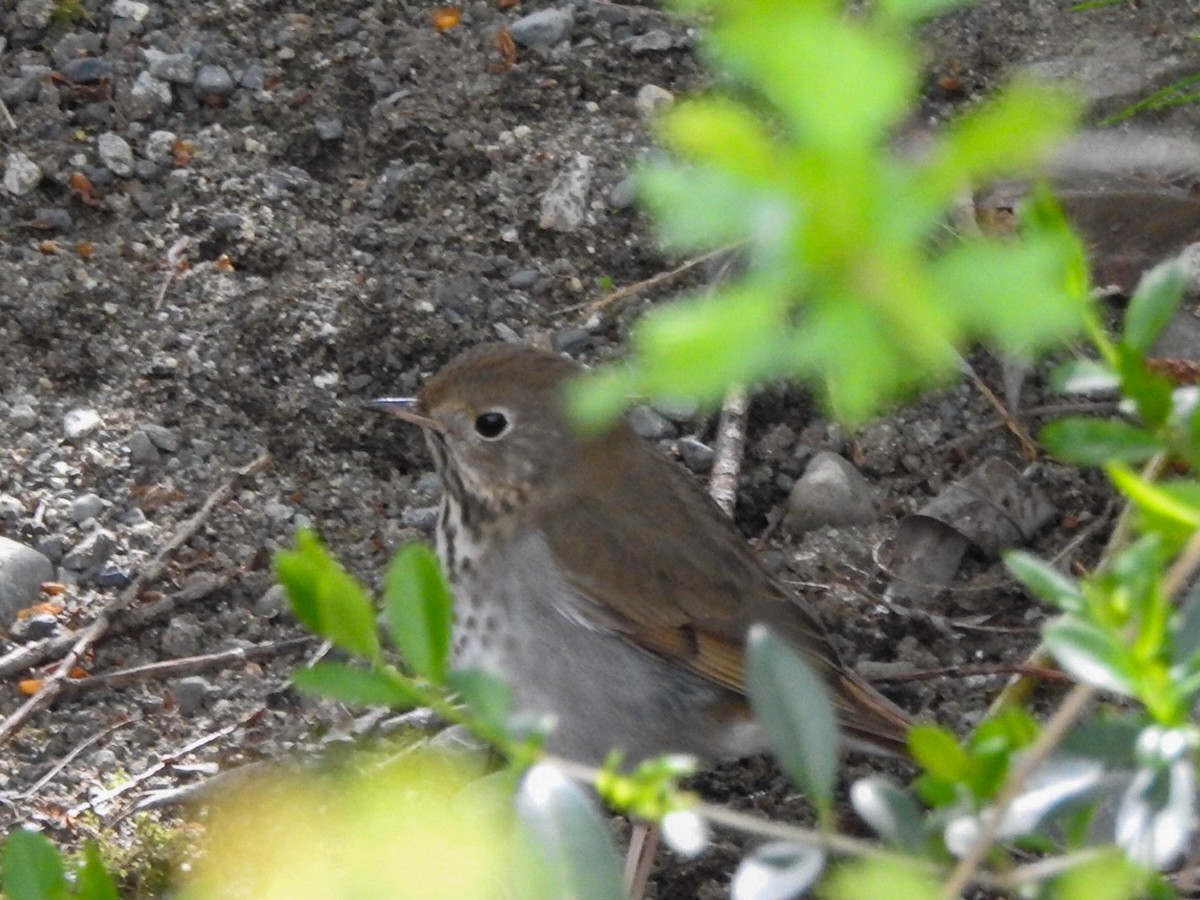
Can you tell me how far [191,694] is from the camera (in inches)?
135

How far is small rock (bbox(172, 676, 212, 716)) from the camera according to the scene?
3.43 m

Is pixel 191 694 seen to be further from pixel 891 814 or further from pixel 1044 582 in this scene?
pixel 1044 582

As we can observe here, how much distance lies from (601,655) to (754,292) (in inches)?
95.6

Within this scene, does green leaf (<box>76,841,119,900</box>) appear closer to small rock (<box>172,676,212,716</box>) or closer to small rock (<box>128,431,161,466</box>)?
small rock (<box>172,676,212,716</box>)

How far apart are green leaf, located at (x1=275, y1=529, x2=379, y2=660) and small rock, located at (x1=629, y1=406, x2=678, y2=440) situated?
8.10ft

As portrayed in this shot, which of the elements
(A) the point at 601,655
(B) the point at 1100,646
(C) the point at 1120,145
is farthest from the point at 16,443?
(B) the point at 1100,646

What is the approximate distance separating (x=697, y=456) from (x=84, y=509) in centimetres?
128

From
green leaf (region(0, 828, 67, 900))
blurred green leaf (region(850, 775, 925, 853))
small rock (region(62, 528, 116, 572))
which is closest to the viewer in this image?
blurred green leaf (region(850, 775, 925, 853))

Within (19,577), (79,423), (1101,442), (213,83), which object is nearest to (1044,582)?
(1101,442)

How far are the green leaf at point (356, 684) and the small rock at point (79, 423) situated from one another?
244 cm

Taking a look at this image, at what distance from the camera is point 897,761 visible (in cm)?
342

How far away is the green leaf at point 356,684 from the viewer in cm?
153

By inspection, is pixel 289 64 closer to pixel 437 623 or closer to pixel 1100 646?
pixel 437 623

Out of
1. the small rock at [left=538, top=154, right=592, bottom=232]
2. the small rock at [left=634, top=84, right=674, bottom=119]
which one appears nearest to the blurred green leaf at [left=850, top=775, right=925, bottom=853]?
the small rock at [left=538, top=154, right=592, bottom=232]
